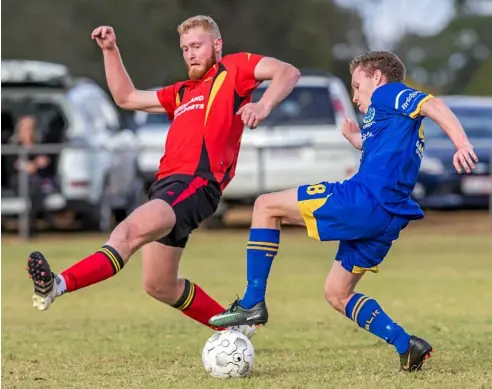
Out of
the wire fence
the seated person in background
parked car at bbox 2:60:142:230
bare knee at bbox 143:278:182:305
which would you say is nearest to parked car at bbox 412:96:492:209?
the wire fence

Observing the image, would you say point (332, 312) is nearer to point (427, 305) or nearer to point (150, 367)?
point (427, 305)

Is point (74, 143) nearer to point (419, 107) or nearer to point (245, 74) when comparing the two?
point (245, 74)

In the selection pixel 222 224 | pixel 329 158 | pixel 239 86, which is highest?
pixel 239 86

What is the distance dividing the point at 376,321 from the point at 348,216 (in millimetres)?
661

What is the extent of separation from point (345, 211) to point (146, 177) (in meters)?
13.1

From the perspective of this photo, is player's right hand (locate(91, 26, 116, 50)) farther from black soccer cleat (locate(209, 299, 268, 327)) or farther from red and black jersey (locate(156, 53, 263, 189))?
black soccer cleat (locate(209, 299, 268, 327))

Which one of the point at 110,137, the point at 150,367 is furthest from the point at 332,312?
the point at 110,137

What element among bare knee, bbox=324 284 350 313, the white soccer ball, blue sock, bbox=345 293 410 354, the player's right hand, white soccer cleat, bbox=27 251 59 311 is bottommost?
the white soccer ball

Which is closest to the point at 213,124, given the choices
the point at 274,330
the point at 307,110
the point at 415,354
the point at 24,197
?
the point at 415,354

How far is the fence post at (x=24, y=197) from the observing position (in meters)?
18.3

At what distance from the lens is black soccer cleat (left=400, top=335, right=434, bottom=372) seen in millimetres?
6832

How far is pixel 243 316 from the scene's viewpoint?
6.77 m

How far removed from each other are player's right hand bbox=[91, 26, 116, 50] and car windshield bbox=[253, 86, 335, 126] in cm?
1093

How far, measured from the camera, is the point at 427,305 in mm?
10898
